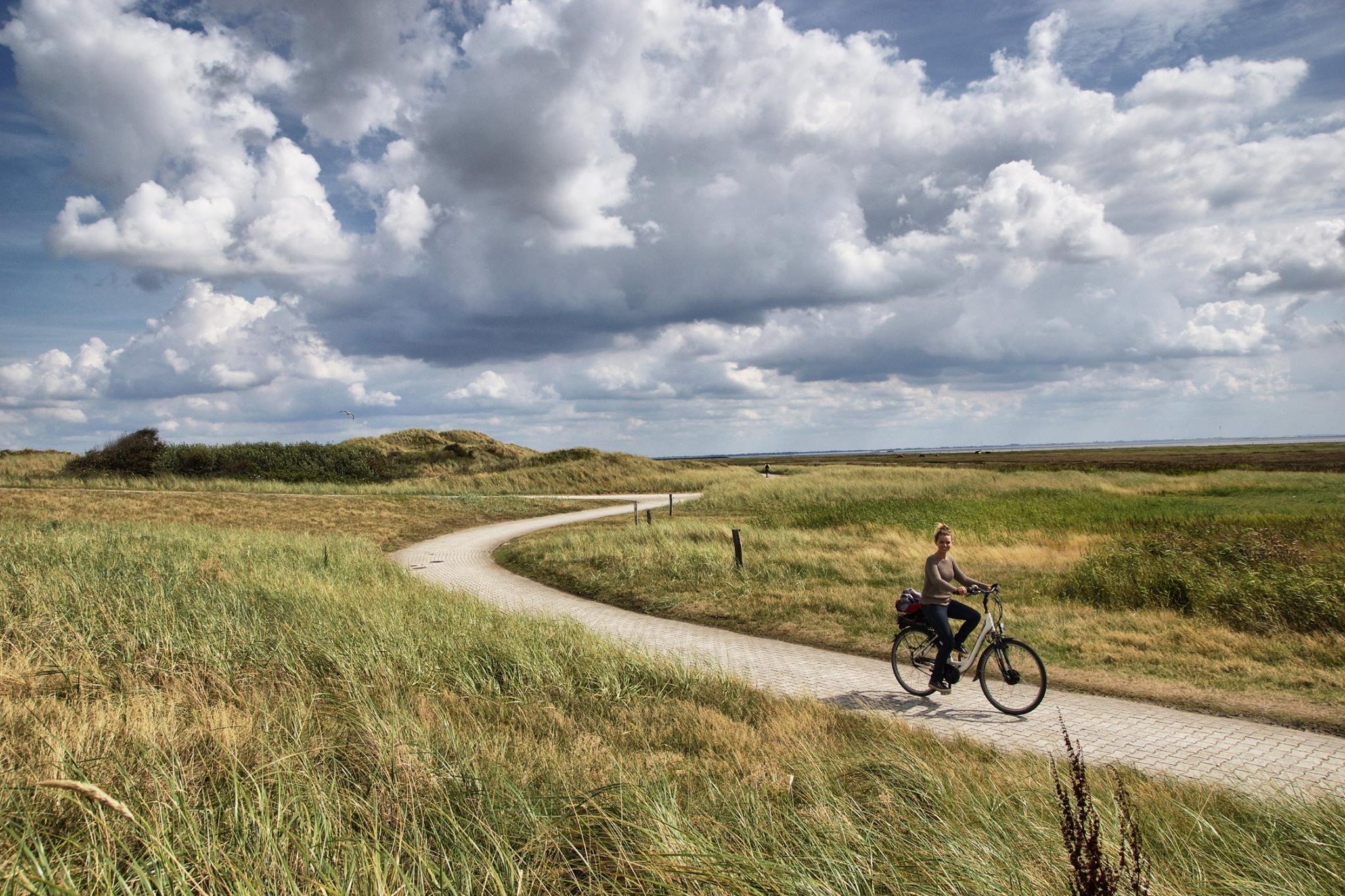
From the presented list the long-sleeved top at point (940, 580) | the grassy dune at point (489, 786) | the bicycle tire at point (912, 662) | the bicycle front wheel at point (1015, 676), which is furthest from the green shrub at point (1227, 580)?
the grassy dune at point (489, 786)

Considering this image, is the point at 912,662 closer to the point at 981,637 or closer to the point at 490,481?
the point at 981,637

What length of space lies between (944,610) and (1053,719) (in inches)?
63.1

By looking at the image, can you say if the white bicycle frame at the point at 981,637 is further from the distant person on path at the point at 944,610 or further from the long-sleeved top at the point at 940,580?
the long-sleeved top at the point at 940,580

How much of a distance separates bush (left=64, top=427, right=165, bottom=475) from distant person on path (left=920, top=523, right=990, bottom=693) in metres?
54.5

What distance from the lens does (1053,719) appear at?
27.0 feet

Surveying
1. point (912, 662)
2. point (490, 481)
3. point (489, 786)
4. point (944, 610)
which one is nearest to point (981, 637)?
point (944, 610)

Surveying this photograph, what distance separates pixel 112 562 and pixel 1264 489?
4781cm

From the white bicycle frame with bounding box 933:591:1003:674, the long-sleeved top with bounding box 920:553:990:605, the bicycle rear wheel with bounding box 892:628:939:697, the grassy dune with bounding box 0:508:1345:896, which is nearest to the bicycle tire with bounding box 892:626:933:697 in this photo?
the bicycle rear wheel with bounding box 892:628:939:697

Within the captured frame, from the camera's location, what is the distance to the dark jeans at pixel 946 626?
29.1 ft

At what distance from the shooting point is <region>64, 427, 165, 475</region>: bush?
48.3 m

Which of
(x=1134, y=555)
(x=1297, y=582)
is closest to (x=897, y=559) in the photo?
(x=1134, y=555)

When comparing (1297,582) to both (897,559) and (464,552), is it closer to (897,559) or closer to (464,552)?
(897,559)

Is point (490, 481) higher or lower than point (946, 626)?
higher

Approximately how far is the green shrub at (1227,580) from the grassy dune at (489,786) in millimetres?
8692
